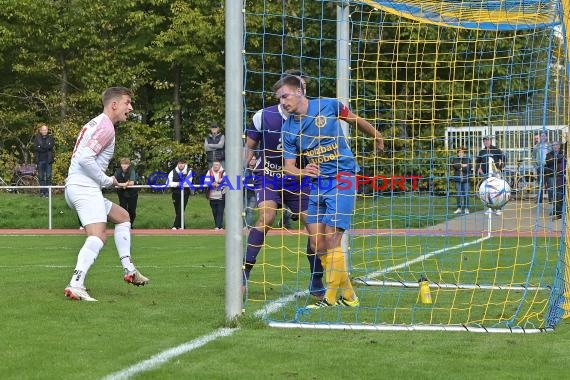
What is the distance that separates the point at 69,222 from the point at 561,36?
18.0 meters

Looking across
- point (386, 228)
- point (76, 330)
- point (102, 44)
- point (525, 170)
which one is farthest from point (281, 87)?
point (102, 44)

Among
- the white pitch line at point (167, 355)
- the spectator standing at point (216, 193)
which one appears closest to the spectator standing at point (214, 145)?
the spectator standing at point (216, 193)

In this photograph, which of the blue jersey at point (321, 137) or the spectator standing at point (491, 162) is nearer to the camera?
the blue jersey at point (321, 137)

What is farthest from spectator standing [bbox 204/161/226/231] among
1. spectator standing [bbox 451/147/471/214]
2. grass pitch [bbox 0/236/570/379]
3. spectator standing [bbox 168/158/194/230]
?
grass pitch [bbox 0/236/570/379]

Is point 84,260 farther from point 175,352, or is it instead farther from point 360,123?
point 175,352

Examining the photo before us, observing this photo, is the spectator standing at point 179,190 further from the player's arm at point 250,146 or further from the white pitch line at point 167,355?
the white pitch line at point 167,355

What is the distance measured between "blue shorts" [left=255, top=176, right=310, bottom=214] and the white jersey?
56.2 inches

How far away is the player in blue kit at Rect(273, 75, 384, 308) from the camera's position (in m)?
8.24

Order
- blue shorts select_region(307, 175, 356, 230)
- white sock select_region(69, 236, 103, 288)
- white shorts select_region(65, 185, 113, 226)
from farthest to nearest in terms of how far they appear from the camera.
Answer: white shorts select_region(65, 185, 113, 226) < white sock select_region(69, 236, 103, 288) < blue shorts select_region(307, 175, 356, 230)

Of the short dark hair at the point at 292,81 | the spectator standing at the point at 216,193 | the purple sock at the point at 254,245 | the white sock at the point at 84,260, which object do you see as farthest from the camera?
the spectator standing at the point at 216,193

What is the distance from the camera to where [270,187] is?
9336 mm

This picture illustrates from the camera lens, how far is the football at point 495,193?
1133 cm

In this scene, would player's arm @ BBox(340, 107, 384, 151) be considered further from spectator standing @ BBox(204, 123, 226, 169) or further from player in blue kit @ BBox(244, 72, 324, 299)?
spectator standing @ BBox(204, 123, 226, 169)

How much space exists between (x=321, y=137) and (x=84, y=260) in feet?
8.07
